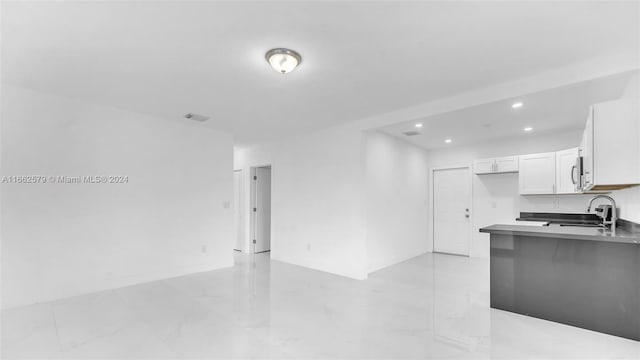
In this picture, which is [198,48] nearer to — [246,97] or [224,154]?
[246,97]

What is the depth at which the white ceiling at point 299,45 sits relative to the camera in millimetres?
2049

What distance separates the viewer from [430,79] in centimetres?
316

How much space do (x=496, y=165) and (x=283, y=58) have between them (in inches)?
191

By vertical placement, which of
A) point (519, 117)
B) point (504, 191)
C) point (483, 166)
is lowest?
point (504, 191)

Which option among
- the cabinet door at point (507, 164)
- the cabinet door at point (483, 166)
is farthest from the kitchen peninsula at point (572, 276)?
the cabinet door at point (483, 166)

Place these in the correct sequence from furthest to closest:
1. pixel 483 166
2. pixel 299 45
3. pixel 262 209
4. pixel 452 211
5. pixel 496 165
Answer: pixel 262 209 → pixel 452 211 → pixel 483 166 → pixel 496 165 → pixel 299 45

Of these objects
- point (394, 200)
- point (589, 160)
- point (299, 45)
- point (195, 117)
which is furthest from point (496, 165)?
point (195, 117)

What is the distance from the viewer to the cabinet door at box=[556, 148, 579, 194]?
4871mm

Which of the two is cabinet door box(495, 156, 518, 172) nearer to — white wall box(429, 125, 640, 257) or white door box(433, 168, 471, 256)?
white wall box(429, 125, 640, 257)

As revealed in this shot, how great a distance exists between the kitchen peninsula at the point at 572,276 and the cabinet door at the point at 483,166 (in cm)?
240

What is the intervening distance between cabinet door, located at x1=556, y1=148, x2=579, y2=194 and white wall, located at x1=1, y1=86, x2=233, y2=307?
562cm

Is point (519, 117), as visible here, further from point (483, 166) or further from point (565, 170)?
point (483, 166)

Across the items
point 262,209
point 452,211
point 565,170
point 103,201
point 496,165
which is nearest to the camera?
point 103,201

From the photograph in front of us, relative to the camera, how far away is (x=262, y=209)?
6.92 meters
